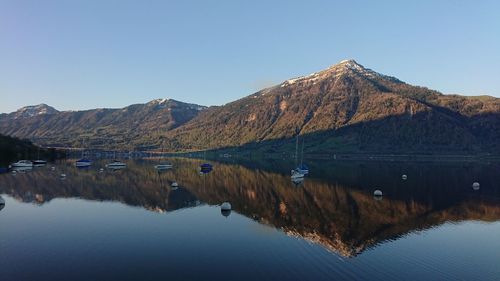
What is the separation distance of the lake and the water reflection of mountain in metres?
0.37

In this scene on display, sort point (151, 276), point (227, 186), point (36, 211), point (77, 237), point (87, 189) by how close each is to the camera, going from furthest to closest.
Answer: point (227, 186) < point (87, 189) < point (36, 211) < point (77, 237) < point (151, 276)

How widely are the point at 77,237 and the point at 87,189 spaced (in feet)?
252

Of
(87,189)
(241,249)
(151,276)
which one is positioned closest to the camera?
(151,276)

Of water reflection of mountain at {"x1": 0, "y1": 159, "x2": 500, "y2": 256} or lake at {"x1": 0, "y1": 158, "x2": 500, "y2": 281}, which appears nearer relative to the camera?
lake at {"x1": 0, "y1": 158, "x2": 500, "y2": 281}

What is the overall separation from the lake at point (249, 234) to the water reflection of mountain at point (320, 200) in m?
0.37

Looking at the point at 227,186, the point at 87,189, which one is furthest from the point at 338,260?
the point at 87,189

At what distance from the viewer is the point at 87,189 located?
14100cm

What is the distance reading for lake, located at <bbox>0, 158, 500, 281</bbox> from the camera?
52.0 metres

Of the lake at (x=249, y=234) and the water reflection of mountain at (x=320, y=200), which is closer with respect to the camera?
the lake at (x=249, y=234)

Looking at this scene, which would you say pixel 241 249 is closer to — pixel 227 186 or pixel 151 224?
pixel 151 224

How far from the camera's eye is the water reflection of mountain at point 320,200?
7981 cm

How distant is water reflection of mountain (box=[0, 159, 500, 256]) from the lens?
79812 millimetres

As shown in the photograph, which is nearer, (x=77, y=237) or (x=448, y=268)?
A: (x=448, y=268)

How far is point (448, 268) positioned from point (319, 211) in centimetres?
4535
